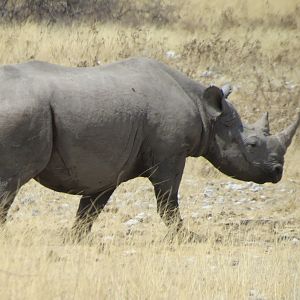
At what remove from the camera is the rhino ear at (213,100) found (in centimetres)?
1062

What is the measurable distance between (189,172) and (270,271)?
717 cm

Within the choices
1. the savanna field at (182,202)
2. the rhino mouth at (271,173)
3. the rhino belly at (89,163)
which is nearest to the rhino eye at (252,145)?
the rhino mouth at (271,173)

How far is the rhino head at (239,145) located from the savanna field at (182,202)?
609mm

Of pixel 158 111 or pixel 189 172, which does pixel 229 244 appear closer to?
pixel 158 111

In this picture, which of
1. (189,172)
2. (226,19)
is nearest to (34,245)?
(189,172)

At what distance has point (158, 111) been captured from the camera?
9969mm

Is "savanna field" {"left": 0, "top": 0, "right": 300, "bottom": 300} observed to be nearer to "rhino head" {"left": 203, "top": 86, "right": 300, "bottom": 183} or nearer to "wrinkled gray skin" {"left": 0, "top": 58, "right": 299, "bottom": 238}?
"wrinkled gray skin" {"left": 0, "top": 58, "right": 299, "bottom": 238}

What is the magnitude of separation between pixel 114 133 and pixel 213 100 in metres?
1.47

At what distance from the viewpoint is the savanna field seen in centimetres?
741

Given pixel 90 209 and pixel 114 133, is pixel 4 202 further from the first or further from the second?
pixel 90 209

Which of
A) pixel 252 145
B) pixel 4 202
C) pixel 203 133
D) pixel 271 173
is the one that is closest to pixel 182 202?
pixel 271 173

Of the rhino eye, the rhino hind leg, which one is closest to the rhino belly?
the rhino hind leg

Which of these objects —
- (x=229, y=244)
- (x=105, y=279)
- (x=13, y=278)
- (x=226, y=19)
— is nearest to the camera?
(x=13, y=278)

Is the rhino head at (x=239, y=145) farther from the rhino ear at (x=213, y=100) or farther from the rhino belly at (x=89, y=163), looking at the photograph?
the rhino belly at (x=89, y=163)
